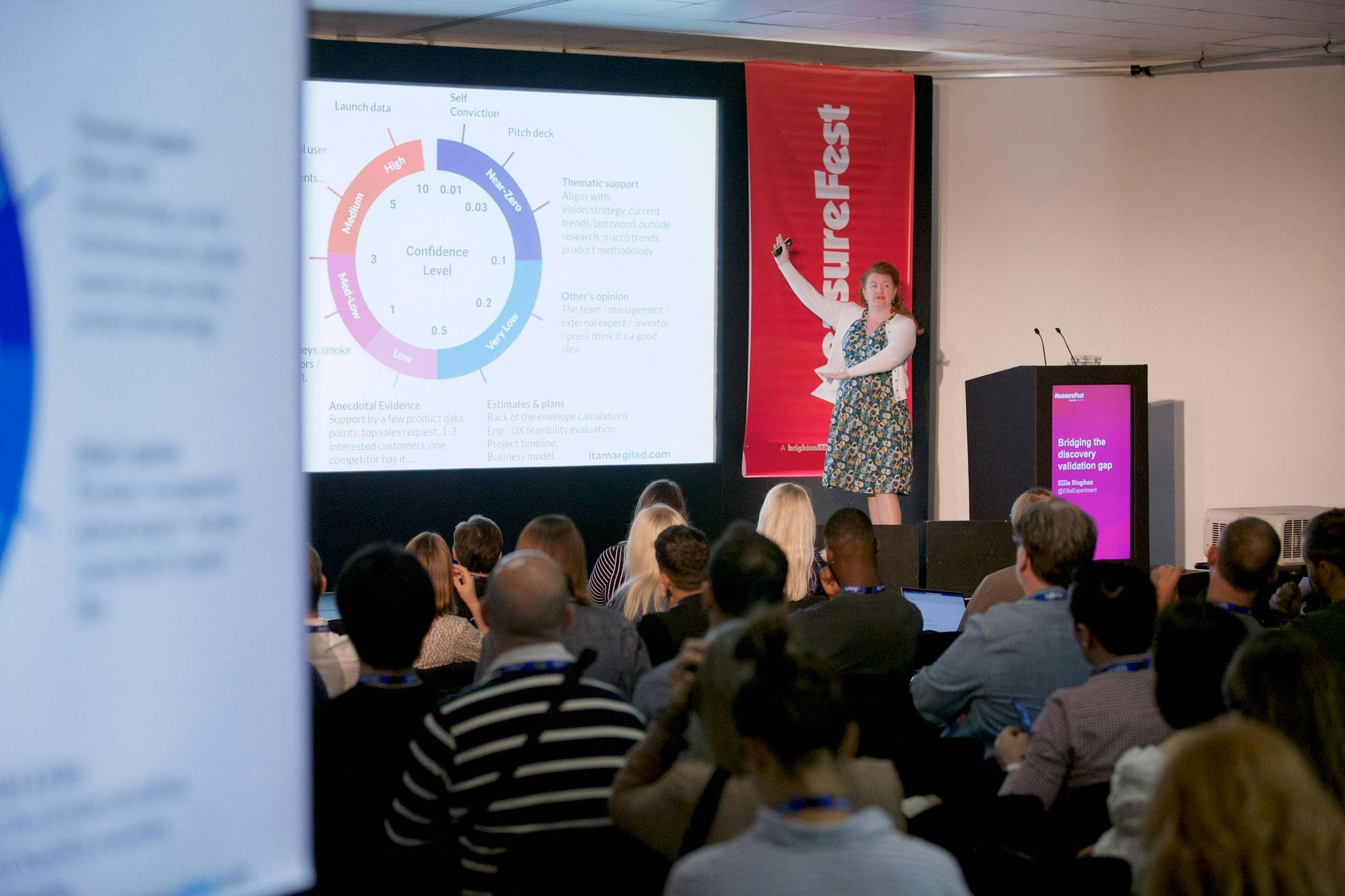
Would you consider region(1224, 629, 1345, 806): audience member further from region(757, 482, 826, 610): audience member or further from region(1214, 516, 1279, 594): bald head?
region(757, 482, 826, 610): audience member

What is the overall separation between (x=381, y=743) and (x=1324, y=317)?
770cm

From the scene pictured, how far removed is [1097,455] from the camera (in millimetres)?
6496

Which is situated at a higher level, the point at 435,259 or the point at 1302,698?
the point at 435,259

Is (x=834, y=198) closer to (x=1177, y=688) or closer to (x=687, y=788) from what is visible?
(x=1177, y=688)

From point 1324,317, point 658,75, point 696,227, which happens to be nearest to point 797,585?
point 696,227

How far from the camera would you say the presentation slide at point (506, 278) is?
6324 mm

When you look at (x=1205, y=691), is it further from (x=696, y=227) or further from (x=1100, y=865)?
(x=696, y=227)

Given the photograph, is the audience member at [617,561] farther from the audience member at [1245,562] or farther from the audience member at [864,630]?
the audience member at [1245,562]

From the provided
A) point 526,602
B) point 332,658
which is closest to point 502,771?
point 526,602

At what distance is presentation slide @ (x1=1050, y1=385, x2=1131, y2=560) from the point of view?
6418 millimetres

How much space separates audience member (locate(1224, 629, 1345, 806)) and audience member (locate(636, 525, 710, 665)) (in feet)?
4.98

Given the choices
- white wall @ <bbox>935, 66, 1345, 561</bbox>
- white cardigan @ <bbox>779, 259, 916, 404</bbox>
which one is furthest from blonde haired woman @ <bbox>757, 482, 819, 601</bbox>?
white wall @ <bbox>935, 66, 1345, 561</bbox>

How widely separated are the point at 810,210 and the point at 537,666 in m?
5.60

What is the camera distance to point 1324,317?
309 inches
